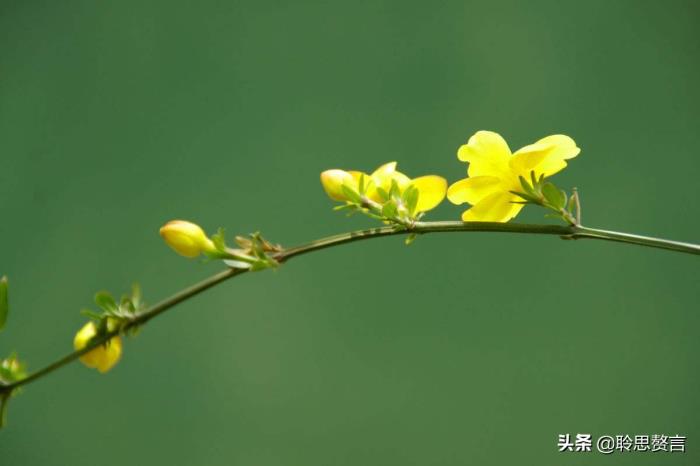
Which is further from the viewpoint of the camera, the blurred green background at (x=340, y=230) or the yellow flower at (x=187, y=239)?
the blurred green background at (x=340, y=230)

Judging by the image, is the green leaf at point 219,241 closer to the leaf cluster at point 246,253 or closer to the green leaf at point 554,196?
the leaf cluster at point 246,253

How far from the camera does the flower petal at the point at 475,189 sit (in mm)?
491

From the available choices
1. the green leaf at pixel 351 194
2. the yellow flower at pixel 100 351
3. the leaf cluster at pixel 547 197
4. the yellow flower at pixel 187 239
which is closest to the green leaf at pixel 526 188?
the leaf cluster at pixel 547 197

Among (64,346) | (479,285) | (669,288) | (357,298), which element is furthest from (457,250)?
(64,346)

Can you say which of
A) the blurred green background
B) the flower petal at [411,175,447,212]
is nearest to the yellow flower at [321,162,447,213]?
the flower petal at [411,175,447,212]

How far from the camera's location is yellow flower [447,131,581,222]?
485 millimetres

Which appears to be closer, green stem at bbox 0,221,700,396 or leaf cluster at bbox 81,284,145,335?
green stem at bbox 0,221,700,396

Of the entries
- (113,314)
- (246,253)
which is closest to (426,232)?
(246,253)

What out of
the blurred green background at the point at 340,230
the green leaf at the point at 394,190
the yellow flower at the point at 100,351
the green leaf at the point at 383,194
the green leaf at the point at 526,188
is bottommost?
the yellow flower at the point at 100,351

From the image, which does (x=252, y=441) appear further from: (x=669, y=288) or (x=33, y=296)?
(x=669, y=288)

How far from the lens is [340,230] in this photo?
157 cm

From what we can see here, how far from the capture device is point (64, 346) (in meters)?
1.60

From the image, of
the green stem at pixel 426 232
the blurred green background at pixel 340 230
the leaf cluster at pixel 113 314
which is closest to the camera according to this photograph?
the green stem at pixel 426 232

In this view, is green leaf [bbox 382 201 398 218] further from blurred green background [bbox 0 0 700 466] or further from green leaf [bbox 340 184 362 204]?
blurred green background [bbox 0 0 700 466]
